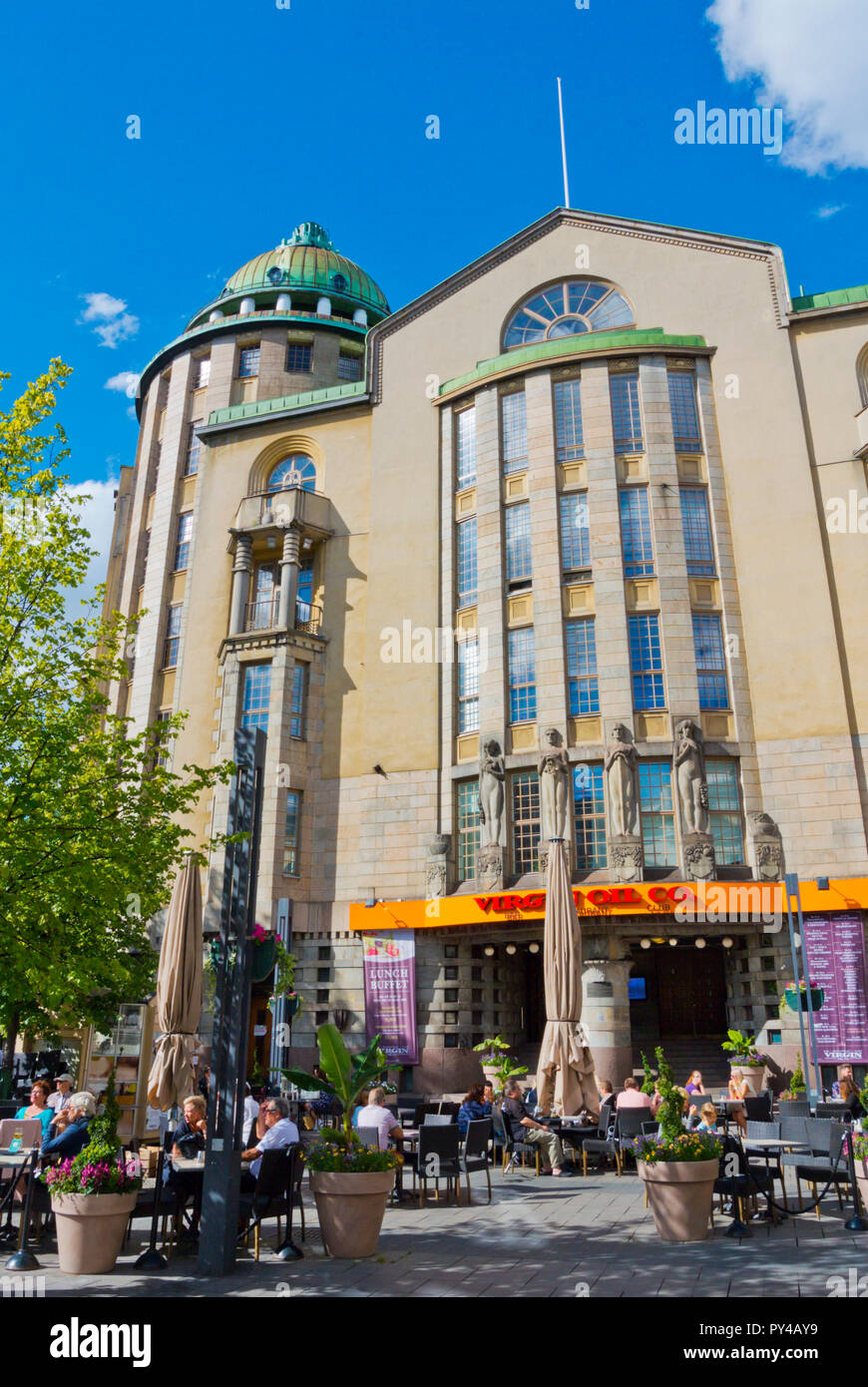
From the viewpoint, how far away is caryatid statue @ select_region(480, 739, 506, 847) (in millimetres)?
28328

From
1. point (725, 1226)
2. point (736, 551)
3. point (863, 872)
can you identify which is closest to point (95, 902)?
point (725, 1226)

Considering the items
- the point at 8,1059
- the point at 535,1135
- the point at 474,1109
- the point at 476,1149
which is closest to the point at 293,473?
the point at 8,1059

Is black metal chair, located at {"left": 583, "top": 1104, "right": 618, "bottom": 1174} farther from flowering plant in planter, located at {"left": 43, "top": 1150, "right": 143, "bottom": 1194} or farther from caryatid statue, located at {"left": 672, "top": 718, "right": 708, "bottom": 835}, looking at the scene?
caryatid statue, located at {"left": 672, "top": 718, "right": 708, "bottom": 835}

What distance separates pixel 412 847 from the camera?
98.4ft

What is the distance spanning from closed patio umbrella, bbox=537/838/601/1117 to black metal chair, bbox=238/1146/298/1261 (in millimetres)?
7938

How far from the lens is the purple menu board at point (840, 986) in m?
24.2

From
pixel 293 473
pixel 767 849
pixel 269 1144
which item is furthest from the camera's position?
pixel 293 473

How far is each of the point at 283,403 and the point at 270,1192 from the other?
3203 cm

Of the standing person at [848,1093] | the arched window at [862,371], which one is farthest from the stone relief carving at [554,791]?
the arched window at [862,371]

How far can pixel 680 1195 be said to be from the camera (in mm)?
10000

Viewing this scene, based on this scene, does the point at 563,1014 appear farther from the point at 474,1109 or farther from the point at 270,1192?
the point at 270,1192

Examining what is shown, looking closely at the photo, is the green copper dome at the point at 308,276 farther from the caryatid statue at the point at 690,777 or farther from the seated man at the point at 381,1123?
the seated man at the point at 381,1123
